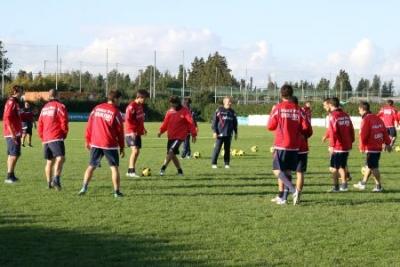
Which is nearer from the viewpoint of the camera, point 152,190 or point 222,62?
point 152,190

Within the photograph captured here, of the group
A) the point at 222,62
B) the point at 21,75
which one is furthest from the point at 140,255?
the point at 222,62

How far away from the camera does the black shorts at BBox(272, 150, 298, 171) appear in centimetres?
1159

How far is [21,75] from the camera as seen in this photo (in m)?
89.8

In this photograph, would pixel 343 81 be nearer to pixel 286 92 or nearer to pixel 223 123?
pixel 223 123

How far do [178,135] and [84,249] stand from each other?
29.6ft

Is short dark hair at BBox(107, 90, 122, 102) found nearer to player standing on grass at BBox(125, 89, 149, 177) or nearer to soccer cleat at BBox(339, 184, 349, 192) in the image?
player standing on grass at BBox(125, 89, 149, 177)

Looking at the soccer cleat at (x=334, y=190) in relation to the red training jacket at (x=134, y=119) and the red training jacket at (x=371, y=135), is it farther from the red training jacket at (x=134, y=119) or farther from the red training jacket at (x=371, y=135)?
the red training jacket at (x=134, y=119)

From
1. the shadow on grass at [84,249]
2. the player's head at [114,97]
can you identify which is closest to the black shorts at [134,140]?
the player's head at [114,97]

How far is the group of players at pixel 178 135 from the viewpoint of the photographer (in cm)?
1157

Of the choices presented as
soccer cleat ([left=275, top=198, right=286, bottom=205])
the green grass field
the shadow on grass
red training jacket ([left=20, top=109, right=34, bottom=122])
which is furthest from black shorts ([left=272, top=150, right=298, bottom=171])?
red training jacket ([left=20, top=109, right=34, bottom=122])

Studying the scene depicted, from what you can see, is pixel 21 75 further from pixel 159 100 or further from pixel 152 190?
pixel 152 190

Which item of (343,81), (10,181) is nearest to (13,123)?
(10,181)

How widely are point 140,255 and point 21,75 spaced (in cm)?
8548

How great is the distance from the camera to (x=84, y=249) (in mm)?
7957
